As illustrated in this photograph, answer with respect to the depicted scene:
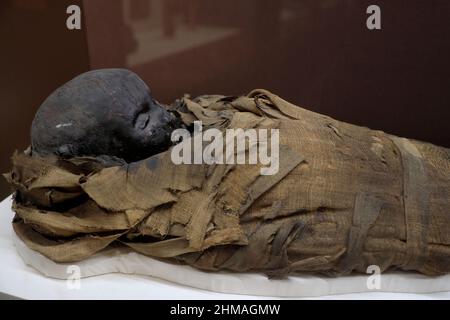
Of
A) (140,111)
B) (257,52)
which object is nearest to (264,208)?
(140,111)

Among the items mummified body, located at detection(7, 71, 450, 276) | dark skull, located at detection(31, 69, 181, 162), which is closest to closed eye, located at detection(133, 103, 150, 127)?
dark skull, located at detection(31, 69, 181, 162)

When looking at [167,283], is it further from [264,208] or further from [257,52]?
[257,52]

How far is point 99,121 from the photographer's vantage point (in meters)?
1.70

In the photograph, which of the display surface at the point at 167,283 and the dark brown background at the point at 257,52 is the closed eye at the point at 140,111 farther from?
the dark brown background at the point at 257,52

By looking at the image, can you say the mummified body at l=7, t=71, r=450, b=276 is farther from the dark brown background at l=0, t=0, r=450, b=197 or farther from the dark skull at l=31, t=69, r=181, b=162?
the dark brown background at l=0, t=0, r=450, b=197

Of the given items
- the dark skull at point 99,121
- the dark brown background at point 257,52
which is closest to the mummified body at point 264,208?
the dark skull at point 99,121

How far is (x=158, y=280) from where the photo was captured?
1711 millimetres

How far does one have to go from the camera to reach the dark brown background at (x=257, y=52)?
2.09 meters

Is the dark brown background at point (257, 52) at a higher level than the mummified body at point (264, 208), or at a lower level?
higher

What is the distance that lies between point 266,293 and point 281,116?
24.8 inches

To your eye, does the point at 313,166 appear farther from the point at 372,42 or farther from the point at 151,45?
Result: the point at 151,45

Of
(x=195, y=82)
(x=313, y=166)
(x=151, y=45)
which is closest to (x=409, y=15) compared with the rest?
(x=313, y=166)

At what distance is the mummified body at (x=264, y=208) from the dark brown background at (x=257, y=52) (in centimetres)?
51

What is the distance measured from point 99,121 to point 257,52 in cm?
94
